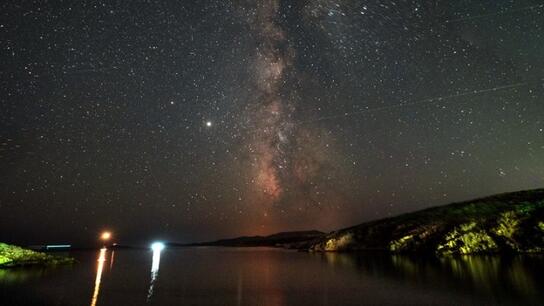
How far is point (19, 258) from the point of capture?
63.7 meters

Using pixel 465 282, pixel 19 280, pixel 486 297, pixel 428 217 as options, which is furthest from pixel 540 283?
pixel 428 217

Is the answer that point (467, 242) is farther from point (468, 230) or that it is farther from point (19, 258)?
point (19, 258)

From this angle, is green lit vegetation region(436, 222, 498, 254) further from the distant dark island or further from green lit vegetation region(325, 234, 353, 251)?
green lit vegetation region(325, 234, 353, 251)

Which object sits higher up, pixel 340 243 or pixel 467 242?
pixel 340 243

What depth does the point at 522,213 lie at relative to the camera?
332 ft

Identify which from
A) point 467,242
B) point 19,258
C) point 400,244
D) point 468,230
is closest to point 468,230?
point 468,230

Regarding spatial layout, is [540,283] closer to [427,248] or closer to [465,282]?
[465,282]

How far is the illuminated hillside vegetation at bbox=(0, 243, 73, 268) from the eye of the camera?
60531 millimetres

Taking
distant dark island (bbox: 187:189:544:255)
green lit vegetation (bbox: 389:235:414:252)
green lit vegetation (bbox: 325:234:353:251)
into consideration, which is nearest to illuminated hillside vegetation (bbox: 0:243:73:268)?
distant dark island (bbox: 187:189:544:255)

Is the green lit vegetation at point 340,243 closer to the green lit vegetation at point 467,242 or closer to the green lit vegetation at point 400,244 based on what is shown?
the green lit vegetation at point 400,244

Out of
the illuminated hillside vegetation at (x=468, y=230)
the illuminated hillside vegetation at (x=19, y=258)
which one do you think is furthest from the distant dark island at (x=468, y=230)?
the illuminated hillside vegetation at (x=19, y=258)

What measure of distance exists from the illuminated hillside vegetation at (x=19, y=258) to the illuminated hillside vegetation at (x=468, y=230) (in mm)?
99886

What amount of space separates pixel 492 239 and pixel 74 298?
105 m

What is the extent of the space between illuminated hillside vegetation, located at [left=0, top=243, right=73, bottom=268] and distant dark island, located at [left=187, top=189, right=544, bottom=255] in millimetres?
98485
